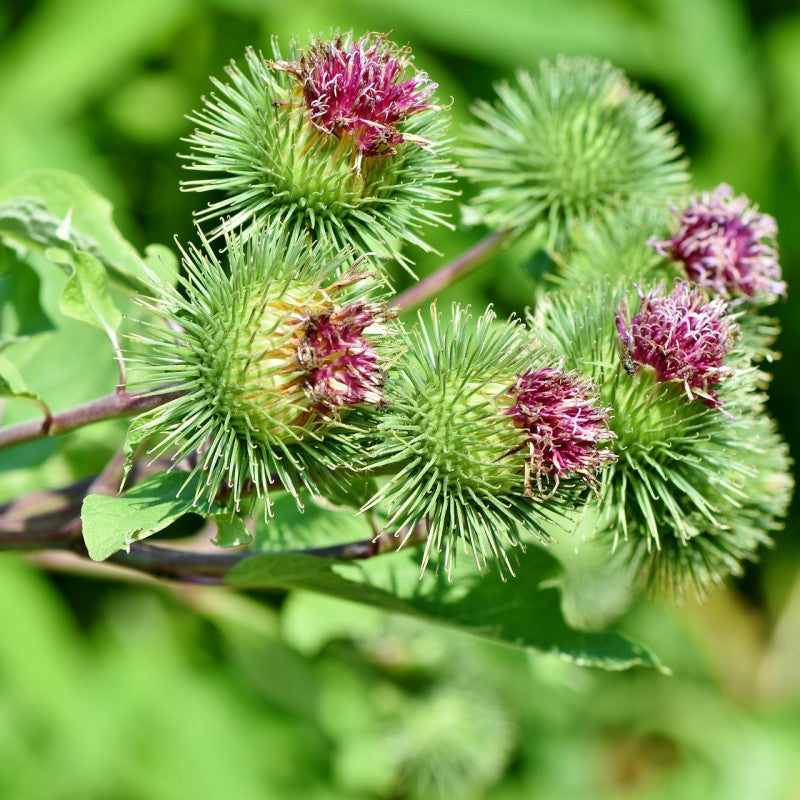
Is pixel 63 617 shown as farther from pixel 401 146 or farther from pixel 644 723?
pixel 401 146

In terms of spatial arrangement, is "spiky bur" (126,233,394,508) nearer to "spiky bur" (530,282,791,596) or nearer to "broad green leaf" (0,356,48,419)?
"broad green leaf" (0,356,48,419)

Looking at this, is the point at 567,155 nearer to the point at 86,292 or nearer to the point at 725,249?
the point at 725,249

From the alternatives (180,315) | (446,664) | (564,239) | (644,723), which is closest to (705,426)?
(564,239)

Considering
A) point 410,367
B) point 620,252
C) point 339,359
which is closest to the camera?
point 339,359

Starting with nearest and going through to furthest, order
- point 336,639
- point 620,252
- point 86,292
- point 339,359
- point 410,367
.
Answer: point 339,359, point 410,367, point 86,292, point 620,252, point 336,639

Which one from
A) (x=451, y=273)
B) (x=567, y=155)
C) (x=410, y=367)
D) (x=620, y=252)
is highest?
(x=567, y=155)

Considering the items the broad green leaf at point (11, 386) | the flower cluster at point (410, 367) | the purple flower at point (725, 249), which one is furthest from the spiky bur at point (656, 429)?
the broad green leaf at point (11, 386)

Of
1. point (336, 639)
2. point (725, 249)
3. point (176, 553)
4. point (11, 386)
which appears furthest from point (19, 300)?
point (336, 639)
